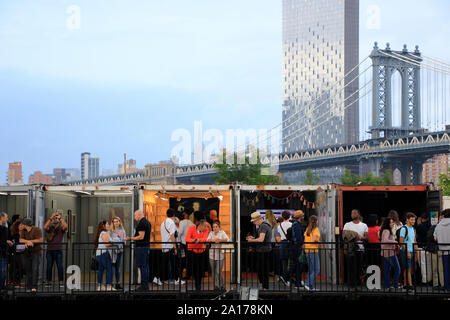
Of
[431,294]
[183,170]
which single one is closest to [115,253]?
[431,294]

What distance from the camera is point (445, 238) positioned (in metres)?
13.4

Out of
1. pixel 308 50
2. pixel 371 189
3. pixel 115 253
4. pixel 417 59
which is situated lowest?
pixel 115 253

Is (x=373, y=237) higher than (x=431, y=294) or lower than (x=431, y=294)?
higher

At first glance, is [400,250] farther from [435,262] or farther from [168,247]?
[168,247]

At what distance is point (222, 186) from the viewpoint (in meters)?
15.1

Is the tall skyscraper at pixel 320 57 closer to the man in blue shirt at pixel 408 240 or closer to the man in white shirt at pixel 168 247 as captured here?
the man in white shirt at pixel 168 247

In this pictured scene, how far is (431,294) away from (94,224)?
8124mm

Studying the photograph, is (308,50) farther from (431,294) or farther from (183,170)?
(431,294)

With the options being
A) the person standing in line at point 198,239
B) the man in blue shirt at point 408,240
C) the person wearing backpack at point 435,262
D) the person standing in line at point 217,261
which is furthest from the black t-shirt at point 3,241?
the person wearing backpack at point 435,262

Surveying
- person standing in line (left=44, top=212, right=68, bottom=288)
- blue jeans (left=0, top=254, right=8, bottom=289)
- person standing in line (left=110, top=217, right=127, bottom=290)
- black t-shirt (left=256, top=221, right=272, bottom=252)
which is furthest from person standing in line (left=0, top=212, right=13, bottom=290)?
black t-shirt (left=256, top=221, right=272, bottom=252)

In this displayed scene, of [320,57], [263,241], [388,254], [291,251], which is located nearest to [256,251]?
[263,241]

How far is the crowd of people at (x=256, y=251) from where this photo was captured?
13.2 metres

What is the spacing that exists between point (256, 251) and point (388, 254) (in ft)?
7.80

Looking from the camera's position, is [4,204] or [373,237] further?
[4,204]
